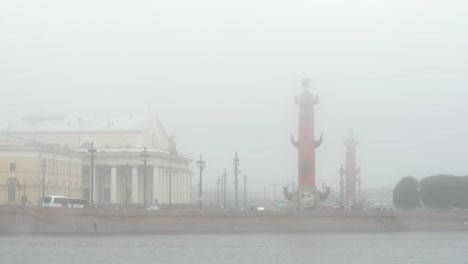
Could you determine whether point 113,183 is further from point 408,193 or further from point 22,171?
point 408,193

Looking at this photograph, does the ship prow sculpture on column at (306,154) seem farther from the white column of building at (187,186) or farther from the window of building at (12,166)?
the white column of building at (187,186)

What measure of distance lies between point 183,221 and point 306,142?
11.8m

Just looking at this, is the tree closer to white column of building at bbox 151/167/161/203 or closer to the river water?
white column of building at bbox 151/167/161/203

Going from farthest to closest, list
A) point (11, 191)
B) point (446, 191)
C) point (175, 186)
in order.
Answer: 1. point (175, 186)
2. point (446, 191)
3. point (11, 191)

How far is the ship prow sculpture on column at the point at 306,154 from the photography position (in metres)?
65.9

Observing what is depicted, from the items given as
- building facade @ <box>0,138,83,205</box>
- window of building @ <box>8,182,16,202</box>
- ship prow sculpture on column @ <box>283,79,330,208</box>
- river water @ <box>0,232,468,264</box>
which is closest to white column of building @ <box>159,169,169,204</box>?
building facade @ <box>0,138,83,205</box>

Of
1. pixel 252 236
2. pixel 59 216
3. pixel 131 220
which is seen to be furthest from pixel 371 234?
pixel 59 216

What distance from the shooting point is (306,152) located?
6619 centimetres

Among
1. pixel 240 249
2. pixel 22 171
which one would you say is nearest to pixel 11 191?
pixel 22 171

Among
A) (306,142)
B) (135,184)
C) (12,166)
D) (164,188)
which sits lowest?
(164,188)

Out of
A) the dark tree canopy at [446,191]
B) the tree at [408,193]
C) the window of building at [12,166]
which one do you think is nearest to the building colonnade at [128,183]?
the window of building at [12,166]

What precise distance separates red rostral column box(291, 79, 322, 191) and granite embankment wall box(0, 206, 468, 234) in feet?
21.4

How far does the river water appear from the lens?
4016cm

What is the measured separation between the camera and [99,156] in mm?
94438
